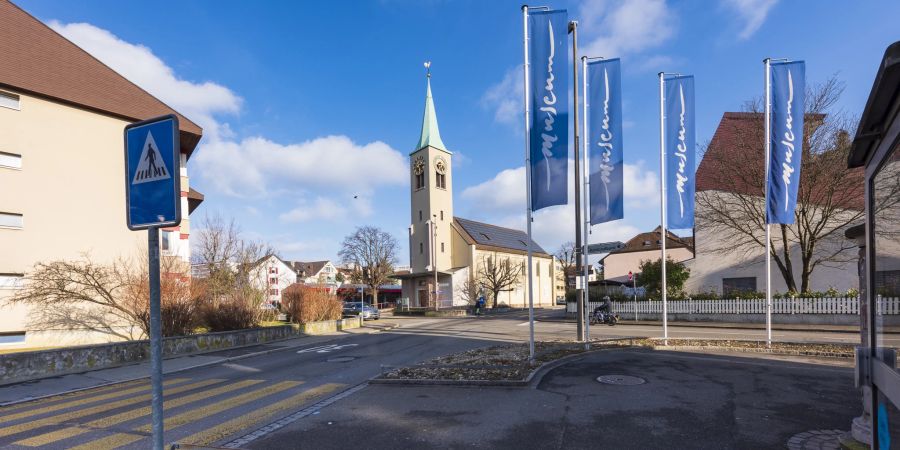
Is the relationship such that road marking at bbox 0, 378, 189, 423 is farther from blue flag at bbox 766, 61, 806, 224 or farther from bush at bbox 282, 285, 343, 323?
blue flag at bbox 766, 61, 806, 224

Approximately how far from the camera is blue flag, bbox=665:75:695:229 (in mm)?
15922

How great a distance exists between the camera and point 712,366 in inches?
436

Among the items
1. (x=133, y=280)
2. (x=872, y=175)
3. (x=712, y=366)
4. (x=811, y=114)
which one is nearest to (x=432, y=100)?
(x=811, y=114)

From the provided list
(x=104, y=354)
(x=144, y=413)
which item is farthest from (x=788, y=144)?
(x=104, y=354)

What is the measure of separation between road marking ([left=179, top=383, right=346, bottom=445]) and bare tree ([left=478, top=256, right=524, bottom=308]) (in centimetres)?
4633

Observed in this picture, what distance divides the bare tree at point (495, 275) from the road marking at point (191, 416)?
45795 millimetres

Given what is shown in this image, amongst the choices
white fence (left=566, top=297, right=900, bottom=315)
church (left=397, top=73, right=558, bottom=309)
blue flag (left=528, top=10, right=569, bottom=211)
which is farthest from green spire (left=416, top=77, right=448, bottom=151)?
blue flag (left=528, top=10, right=569, bottom=211)

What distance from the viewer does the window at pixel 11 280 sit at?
16.9 metres

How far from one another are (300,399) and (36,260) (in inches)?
642

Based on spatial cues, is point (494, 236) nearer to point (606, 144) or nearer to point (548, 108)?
point (606, 144)

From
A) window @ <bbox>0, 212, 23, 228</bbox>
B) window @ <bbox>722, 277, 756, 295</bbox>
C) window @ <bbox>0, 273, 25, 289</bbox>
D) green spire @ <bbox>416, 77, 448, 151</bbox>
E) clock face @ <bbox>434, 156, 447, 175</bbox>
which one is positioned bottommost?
window @ <bbox>722, 277, 756, 295</bbox>

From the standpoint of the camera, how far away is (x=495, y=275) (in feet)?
181

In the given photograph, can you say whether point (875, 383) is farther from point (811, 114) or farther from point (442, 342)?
point (811, 114)

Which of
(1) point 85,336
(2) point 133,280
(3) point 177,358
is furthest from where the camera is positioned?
(1) point 85,336
